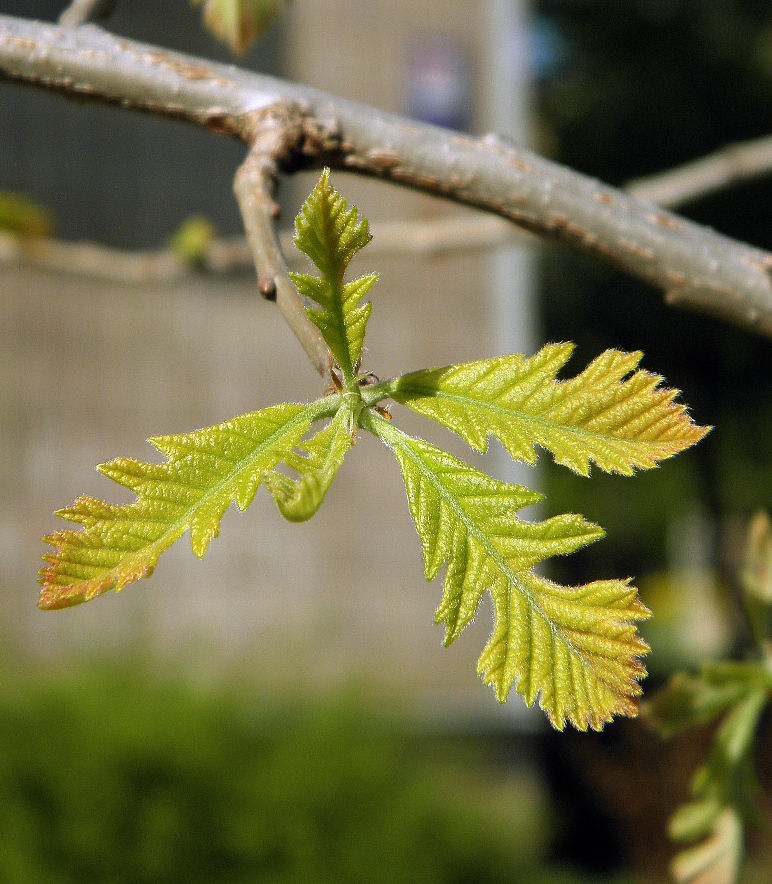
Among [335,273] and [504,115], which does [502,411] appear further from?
[504,115]

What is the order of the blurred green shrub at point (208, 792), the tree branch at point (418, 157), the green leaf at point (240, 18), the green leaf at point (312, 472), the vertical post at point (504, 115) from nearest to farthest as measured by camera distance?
1. the green leaf at point (312, 472)
2. the tree branch at point (418, 157)
3. the green leaf at point (240, 18)
4. the blurred green shrub at point (208, 792)
5. the vertical post at point (504, 115)

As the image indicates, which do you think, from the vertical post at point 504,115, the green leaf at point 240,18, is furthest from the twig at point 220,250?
the vertical post at point 504,115

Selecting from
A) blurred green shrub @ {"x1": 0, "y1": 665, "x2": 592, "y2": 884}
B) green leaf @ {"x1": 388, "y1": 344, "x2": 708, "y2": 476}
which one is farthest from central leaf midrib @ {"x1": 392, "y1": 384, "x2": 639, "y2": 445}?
blurred green shrub @ {"x1": 0, "y1": 665, "x2": 592, "y2": 884}

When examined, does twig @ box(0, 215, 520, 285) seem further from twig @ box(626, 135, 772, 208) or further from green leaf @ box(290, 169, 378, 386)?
green leaf @ box(290, 169, 378, 386)

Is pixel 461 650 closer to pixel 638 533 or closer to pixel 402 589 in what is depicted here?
pixel 402 589

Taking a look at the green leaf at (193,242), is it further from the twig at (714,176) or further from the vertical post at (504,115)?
the vertical post at (504,115)

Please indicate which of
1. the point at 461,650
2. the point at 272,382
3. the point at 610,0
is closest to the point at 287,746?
the point at 461,650
